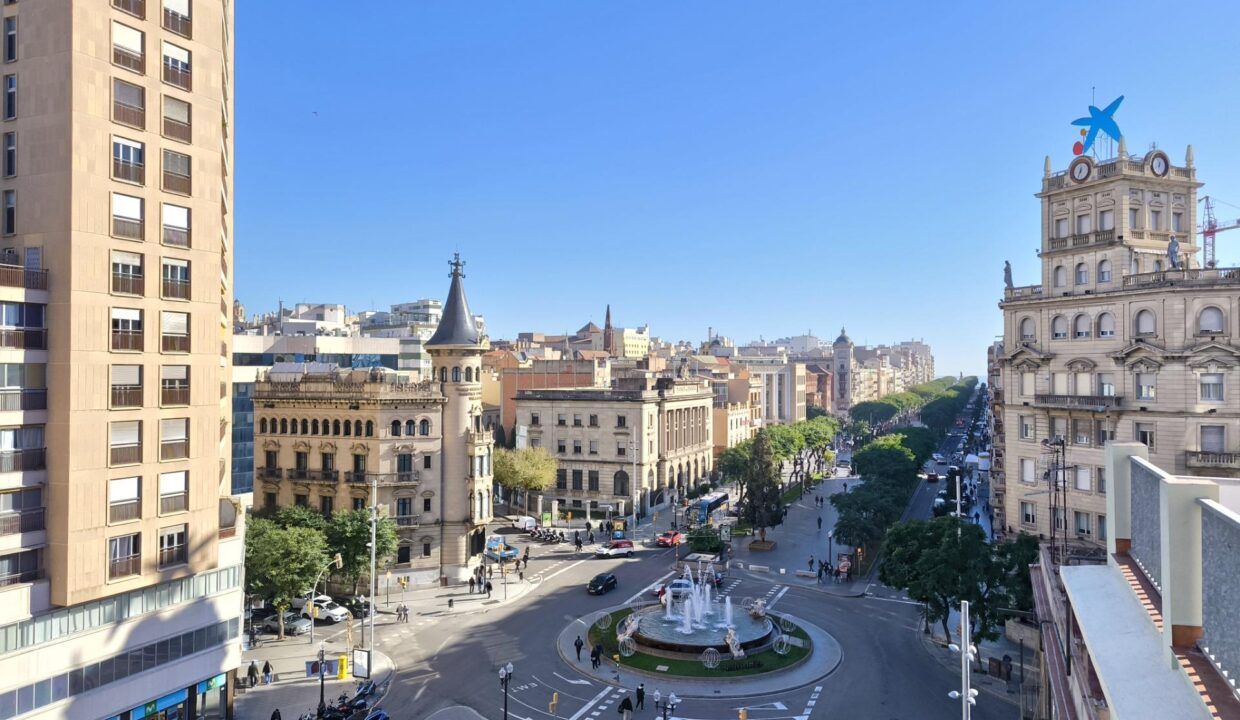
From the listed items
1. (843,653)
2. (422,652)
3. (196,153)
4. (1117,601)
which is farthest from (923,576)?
(196,153)

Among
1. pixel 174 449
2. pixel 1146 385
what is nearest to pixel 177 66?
pixel 174 449

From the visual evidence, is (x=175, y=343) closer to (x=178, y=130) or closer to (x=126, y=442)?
(x=126, y=442)

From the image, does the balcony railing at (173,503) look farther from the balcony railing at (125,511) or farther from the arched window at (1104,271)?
the arched window at (1104,271)

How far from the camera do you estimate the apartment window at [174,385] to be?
29406 millimetres

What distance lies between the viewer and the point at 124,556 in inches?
1094

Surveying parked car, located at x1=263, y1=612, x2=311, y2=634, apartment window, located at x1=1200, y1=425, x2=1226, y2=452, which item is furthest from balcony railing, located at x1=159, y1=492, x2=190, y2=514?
apartment window, located at x1=1200, y1=425, x2=1226, y2=452

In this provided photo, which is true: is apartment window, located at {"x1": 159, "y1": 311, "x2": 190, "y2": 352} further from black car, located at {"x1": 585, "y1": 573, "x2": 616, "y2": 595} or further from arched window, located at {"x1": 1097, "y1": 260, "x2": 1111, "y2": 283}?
arched window, located at {"x1": 1097, "y1": 260, "x2": 1111, "y2": 283}

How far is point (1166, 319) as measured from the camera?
39.6 metres

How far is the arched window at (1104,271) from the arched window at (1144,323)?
2.88m

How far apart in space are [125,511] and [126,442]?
95.3 inches

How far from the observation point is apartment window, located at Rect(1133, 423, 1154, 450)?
4034 cm

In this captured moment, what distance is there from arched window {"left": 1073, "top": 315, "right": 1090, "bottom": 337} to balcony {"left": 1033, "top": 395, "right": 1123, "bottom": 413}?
3.49 meters

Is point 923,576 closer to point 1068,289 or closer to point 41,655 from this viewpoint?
point 1068,289

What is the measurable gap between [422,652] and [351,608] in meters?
9.71
